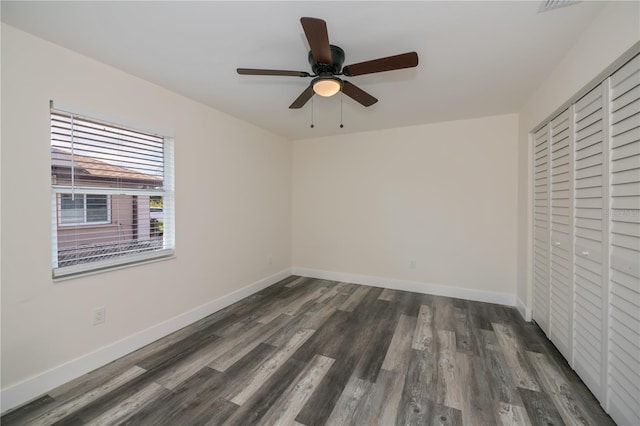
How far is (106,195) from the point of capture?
225 centimetres

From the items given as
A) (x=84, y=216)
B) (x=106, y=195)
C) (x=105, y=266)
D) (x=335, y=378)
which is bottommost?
(x=335, y=378)

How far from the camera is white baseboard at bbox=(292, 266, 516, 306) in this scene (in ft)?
11.3

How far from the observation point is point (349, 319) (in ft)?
9.88

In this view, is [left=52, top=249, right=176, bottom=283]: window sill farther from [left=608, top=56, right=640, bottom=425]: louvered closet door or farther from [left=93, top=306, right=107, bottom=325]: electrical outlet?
[left=608, top=56, right=640, bottom=425]: louvered closet door

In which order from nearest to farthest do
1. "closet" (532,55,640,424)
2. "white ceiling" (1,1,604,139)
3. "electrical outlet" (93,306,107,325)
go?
"closet" (532,55,640,424), "white ceiling" (1,1,604,139), "electrical outlet" (93,306,107,325)

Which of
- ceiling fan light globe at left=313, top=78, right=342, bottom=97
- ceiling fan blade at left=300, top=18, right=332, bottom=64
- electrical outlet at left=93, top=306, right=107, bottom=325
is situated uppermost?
ceiling fan blade at left=300, top=18, right=332, bottom=64

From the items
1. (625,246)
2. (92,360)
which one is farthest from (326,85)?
(92,360)

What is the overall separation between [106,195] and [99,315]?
3.23 feet

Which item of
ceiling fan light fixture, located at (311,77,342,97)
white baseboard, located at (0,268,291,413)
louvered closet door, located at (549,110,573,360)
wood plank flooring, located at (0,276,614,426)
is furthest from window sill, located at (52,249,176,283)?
louvered closet door, located at (549,110,573,360)

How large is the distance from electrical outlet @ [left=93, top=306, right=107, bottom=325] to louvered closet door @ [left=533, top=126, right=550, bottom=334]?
396cm

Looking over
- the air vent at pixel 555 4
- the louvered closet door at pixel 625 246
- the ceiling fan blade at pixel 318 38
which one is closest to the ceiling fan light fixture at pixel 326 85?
the ceiling fan blade at pixel 318 38

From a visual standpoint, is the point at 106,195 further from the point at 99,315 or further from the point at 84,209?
the point at 99,315

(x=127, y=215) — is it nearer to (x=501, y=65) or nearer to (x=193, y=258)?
(x=193, y=258)

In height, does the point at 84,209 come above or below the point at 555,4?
below
